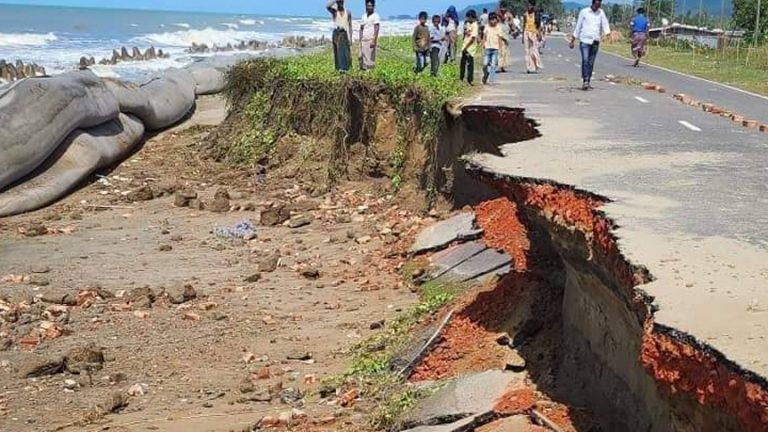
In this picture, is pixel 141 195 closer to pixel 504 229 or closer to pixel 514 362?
pixel 504 229

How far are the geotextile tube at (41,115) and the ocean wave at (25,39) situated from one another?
3790 cm

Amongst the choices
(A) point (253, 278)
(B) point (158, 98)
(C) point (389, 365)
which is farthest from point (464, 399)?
(B) point (158, 98)

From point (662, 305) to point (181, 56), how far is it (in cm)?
4545

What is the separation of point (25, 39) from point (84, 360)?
50.2 metres

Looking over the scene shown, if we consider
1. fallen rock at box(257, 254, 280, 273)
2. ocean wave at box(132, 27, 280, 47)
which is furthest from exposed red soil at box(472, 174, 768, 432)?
ocean wave at box(132, 27, 280, 47)

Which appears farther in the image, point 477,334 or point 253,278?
point 253,278

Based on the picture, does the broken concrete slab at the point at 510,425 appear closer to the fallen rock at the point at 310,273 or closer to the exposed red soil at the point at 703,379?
the exposed red soil at the point at 703,379

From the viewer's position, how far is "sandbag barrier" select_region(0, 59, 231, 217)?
13758 mm

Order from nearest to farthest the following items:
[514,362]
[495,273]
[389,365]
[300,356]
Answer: [514,362], [389,365], [300,356], [495,273]

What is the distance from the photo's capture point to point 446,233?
1069 cm

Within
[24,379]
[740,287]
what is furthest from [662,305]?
[24,379]

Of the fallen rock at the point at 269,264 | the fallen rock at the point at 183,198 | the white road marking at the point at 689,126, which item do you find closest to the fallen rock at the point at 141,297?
the fallen rock at the point at 269,264

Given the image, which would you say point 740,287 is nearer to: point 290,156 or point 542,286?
point 542,286

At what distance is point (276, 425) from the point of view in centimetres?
664
